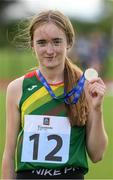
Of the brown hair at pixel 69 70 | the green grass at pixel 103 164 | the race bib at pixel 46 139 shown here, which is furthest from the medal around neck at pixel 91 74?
the green grass at pixel 103 164

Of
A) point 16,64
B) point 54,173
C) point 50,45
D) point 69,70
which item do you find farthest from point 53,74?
point 16,64

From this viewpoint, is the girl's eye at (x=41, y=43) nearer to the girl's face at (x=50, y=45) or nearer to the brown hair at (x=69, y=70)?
the girl's face at (x=50, y=45)

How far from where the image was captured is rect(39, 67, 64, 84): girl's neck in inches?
153

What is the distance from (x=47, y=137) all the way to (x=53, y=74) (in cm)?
38

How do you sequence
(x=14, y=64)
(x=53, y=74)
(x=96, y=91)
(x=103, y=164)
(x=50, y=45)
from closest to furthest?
(x=96, y=91), (x=50, y=45), (x=53, y=74), (x=103, y=164), (x=14, y=64)

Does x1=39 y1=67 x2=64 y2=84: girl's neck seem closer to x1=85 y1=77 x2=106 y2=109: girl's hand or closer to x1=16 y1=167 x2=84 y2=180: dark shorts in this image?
x1=85 y1=77 x2=106 y2=109: girl's hand

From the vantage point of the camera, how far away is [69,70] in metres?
3.92

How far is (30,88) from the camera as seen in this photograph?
153 inches

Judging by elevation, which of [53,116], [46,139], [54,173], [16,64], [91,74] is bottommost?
[54,173]

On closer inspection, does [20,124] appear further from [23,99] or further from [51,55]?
[51,55]

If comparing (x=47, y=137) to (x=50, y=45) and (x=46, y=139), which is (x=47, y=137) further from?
(x=50, y=45)

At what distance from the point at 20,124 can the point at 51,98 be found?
251 mm

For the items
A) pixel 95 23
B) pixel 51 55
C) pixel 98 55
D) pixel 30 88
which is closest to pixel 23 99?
pixel 30 88

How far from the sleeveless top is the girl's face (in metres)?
0.16
